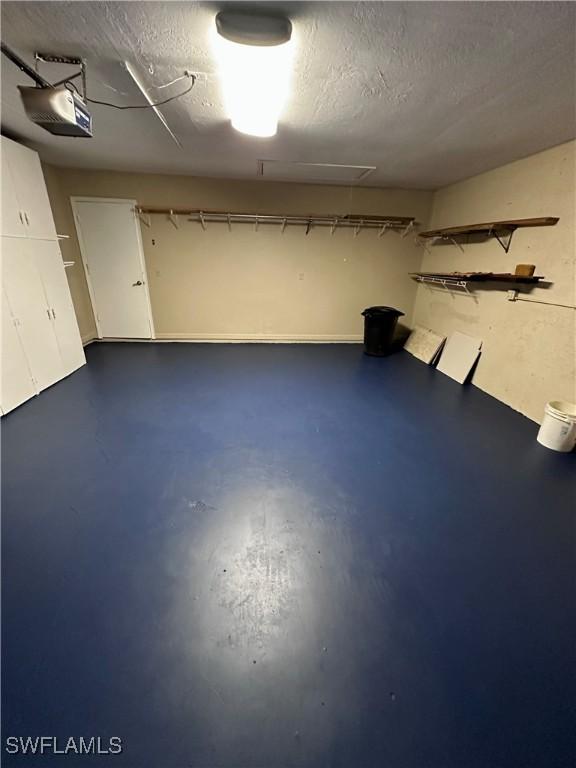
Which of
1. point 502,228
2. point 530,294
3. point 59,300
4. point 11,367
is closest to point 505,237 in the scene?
point 502,228

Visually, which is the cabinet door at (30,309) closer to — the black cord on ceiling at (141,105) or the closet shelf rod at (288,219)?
the black cord on ceiling at (141,105)

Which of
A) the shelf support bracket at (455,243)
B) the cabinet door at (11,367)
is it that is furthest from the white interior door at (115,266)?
the shelf support bracket at (455,243)

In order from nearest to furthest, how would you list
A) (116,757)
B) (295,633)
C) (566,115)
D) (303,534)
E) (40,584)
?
1. (116,757)
2. (295,633)
3. (40,584)
4. (303,534)
5. (566,115)

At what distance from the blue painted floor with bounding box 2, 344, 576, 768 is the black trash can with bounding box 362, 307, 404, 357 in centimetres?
217

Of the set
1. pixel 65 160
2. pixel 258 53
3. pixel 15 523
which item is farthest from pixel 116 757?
pixel 65 160

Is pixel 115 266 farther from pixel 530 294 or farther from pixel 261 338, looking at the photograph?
pixel 530 294

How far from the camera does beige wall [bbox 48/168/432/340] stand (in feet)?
15.2

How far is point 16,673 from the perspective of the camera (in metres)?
1.22

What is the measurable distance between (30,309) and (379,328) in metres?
4.41

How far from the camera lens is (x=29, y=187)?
3.18 meters

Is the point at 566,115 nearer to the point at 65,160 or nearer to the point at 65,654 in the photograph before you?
the point at 65,654

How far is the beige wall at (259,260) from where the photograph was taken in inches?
182

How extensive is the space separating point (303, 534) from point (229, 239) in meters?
4.48

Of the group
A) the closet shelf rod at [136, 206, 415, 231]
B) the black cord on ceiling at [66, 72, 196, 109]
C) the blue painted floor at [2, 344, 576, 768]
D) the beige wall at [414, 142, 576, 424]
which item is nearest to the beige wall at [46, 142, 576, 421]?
the beige wall at [414, 142, 576, 424]
